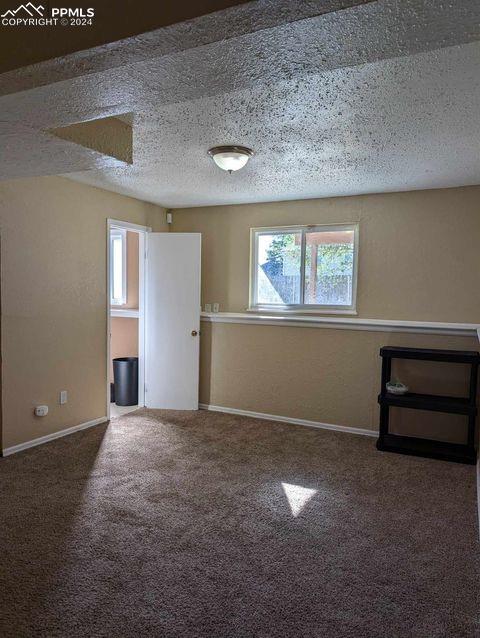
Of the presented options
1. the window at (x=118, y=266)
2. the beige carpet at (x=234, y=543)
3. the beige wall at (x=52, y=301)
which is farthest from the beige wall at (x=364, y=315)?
the beige wall at (x=52, y=301)

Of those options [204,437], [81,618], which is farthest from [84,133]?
[204,437]

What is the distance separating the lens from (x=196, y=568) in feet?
7.12

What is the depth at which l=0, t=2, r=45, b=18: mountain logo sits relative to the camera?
4.31 feet

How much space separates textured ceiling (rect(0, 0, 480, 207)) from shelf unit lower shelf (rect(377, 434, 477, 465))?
2.30m

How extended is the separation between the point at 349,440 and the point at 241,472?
1285 millimetres

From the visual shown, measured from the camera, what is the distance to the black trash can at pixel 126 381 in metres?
5.13

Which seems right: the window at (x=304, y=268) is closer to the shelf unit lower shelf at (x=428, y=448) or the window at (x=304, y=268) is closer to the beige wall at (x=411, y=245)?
the beige wall at (x=411, y=245)

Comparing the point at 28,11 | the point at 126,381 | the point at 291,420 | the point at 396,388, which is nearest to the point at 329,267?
the point at 396,388

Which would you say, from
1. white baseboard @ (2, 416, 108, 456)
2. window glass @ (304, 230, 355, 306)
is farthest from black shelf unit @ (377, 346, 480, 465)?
white baseboard @ (2, 416, 108, 456)

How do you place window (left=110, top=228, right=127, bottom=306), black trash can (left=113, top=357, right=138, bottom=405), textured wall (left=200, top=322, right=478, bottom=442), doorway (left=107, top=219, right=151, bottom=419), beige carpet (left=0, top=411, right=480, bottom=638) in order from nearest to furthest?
beige carpet (left=0, top=411, right=480, bottom=638) → textured wall (left=200, top=322, right=478, bottom=442) → black trash can (left=113, top=357, right=138, bottom=405) → doorway (left=107, top=219, right=151, bottom=419) → window (left=110, top=228, right=127, bottom=306)

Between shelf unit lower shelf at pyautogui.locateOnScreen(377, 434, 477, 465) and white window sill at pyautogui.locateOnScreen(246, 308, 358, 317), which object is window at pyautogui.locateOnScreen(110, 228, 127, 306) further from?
shelf unit lower shelf at pyautogui.locateOnScreen(377, 434, 477, 465)

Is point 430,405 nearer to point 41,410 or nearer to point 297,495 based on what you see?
point 297,495

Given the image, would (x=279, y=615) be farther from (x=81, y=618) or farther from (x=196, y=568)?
(x=81, y=618)

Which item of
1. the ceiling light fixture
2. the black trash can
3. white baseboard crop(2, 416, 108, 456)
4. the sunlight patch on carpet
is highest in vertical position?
the ceiling light fixture
